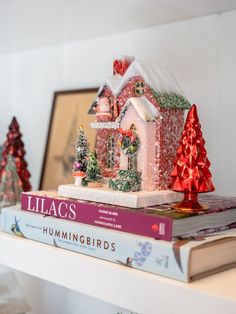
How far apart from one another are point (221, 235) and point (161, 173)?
5.3 inches

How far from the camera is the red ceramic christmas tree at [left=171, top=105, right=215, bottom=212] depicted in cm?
62

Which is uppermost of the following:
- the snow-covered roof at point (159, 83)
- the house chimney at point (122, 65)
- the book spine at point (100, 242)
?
the house chimney at point (122, 65)

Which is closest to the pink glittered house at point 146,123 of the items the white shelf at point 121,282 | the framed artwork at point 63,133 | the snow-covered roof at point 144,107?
the snow-covered roof at point 144,107

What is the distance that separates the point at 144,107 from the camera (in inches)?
27.4

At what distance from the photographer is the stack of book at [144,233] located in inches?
22.1

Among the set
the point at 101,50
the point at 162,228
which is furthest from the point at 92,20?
the point at 162,228

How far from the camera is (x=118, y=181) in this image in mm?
684

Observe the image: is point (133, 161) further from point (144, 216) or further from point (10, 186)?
point (10, 186)

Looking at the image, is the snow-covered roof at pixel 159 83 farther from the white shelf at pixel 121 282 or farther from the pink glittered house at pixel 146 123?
the white shelf at pixel 121 282

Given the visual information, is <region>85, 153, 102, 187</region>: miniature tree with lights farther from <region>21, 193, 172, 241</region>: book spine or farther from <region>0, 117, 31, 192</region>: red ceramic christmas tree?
<region>0, 117, 31, 192</region>: red ceramic christmas tree

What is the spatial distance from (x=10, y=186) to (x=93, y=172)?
1.13ft

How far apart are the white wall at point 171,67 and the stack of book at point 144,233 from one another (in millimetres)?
147

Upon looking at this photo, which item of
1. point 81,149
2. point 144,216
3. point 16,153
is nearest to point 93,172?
point 81,149

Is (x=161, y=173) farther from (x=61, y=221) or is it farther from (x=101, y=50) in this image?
(x=101, y=50)
